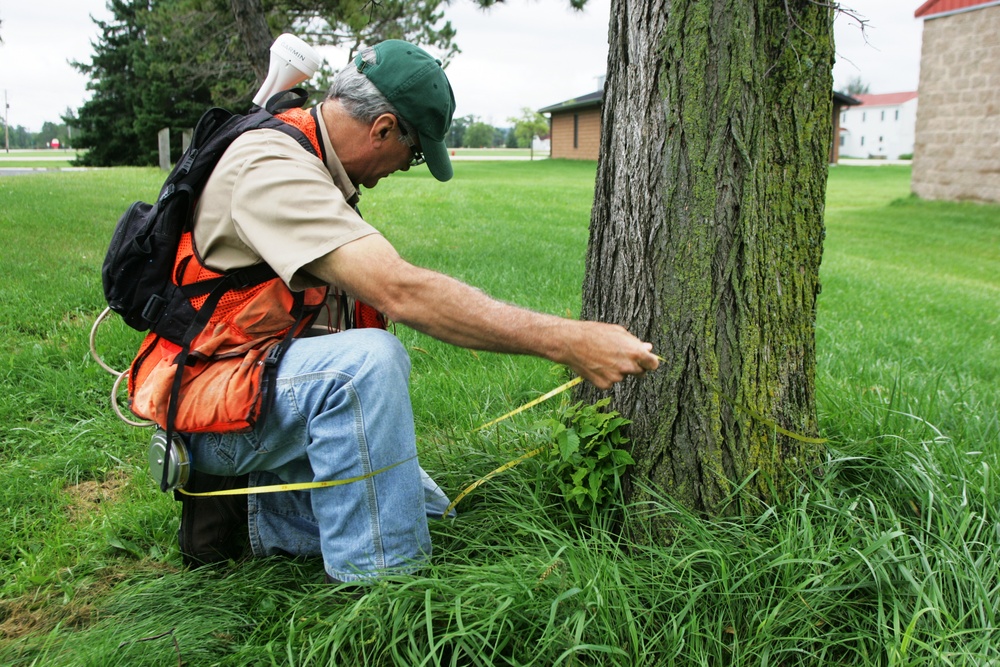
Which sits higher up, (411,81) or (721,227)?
(411,81)

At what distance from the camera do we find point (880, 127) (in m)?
91.6

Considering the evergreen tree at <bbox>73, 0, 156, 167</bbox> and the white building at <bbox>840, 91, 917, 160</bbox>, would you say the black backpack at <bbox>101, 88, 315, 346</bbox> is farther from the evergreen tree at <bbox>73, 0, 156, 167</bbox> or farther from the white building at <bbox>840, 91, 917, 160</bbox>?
the white building at <bbox>840, 91, 917, 160</bbox>

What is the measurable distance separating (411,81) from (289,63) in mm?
802

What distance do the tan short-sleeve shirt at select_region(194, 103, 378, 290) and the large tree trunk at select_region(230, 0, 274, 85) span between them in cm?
643

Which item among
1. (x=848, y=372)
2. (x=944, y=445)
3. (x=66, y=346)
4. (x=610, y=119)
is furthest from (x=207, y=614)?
(x=848, y=372)

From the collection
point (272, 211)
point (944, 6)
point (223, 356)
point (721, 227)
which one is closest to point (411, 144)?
point (272, 211)

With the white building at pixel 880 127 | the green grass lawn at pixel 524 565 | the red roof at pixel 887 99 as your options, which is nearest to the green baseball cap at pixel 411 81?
the green grass lawn at pixel 524 565

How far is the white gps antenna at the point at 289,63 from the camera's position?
112 inches

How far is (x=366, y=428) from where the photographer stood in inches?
82.5

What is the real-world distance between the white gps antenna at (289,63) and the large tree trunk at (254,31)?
5.52 meters

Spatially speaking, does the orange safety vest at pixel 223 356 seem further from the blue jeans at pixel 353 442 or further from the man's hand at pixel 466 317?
→ the man's hand at pixel 466 317

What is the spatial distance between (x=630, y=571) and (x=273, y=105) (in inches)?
68.6

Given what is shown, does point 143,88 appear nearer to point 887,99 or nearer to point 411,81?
point 411,81

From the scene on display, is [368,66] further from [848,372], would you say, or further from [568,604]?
[848,372]
